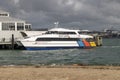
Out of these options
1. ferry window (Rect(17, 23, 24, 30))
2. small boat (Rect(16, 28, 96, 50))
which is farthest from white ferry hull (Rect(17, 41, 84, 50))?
ferry window (Rect(17, 23, 24, 30))

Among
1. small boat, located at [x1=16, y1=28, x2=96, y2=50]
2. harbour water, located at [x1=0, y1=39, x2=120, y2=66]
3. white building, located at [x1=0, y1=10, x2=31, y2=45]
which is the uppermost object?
white building, located at [x1=0, y1=10, x2=31, y2=45]

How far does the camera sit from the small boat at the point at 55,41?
103656mm

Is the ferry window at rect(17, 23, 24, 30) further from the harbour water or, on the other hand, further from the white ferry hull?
the harbour water

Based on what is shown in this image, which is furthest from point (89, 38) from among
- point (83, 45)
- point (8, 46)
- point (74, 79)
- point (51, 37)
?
point (74, 79)

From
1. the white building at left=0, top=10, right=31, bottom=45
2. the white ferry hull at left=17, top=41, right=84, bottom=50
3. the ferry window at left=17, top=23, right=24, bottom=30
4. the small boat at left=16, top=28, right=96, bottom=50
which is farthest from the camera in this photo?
the ferry window at left=17, top=23, right=24, bottom=30

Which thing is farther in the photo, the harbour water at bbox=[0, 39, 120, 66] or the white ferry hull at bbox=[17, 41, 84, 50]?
the white ferry hull at bbox=[17, 41, 84, 50]

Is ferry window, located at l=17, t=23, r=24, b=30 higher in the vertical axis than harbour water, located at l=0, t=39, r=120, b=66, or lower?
higher

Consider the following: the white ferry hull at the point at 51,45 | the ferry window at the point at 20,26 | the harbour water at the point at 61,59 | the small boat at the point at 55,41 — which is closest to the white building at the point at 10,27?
the ferry window at the point at 20,26

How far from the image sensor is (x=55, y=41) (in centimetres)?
10600

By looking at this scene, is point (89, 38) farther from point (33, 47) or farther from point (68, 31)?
point (33, 47)

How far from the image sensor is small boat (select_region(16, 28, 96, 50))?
10366 cm

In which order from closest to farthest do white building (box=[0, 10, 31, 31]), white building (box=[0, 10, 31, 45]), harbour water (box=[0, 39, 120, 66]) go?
harbour water (box=[0, 39, 120, 66]), white building (box=[0, 10, 31, 45]), white building (box=[0, 10, 31, 31])

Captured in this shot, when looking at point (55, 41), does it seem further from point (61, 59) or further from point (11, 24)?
point (61, 59)

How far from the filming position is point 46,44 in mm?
104875
